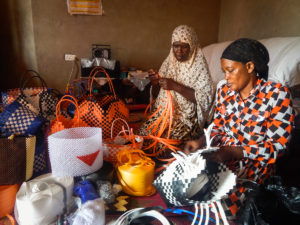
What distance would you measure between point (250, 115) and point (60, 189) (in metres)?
1.01

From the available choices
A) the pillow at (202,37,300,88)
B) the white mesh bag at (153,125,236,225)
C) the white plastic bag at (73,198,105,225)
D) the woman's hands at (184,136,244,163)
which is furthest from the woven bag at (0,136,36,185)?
the pillow at (202,37,300,88)

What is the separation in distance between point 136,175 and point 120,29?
351cm

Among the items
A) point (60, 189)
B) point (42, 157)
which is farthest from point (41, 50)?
point (60, 189)

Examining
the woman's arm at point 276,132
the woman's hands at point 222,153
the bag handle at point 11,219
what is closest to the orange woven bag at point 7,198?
the bag handle at point 11,219

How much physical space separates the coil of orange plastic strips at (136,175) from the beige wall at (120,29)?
127 inches

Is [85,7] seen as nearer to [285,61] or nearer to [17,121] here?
[17,121]

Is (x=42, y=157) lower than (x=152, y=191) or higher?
higher

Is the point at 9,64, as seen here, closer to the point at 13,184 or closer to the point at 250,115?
the point at 13,184

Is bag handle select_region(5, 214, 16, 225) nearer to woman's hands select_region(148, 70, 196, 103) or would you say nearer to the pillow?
A: woman's hands select_region(148, 70, 196, 103)

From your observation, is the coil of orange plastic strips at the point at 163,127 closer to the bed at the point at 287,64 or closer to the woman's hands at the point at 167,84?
the woman's hands at the point at 167,84

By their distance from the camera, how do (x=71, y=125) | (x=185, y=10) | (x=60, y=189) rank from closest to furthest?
(x=60, y=189), (x=71, y=125), (x=185, y=10)

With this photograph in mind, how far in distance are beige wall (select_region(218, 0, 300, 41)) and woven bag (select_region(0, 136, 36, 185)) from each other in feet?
10.2

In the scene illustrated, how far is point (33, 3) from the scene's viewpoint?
3.45 m

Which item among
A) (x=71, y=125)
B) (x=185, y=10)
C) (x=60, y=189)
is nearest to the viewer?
(x=60, y=189)
